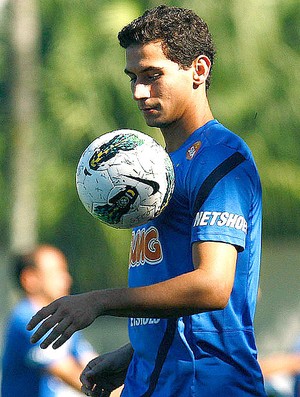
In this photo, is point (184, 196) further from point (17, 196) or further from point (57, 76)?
point (57, 76)

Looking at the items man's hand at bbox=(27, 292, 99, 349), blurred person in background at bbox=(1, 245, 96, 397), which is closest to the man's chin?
man's hand at bbox=(27, 292, 99, 349)

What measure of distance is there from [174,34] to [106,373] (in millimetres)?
1483

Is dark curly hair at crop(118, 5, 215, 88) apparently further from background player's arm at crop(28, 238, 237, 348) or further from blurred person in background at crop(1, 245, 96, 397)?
blurred person in background at crop(1, 245, 96, 397)

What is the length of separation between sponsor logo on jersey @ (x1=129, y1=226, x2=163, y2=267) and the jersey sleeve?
0.91 ft

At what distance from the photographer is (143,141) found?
14.9 feet

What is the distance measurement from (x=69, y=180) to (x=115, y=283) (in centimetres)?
200

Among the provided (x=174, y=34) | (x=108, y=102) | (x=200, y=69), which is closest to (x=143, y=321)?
(x=200, y=69)

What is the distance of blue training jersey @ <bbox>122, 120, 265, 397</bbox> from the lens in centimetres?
437

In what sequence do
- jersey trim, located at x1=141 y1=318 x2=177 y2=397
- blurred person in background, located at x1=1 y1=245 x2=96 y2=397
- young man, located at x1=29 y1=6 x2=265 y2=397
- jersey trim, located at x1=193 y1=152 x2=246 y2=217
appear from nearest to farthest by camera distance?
1. young man, located at x1=29 y1=6 x2=265 y2=397
2. jersey trim, located at x1=193 y1=152 x2=246 y2=217
3. jersey trim, located at x1=141 y1=318 x2=177 y2=397
4. blurred person in background, located at x1=1 y1=245 x2=96 y2=397

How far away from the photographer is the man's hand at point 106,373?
16.8ft

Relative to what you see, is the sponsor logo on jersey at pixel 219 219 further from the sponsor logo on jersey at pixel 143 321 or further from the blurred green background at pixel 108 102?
the blurred green background at pixel 108 102

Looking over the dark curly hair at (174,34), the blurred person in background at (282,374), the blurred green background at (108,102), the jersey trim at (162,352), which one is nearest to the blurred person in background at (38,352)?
the blurred person in background at (282,374)

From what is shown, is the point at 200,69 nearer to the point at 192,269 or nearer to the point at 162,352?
the point at 192,269

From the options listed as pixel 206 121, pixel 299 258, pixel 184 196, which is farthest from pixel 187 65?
pixel 299 258
